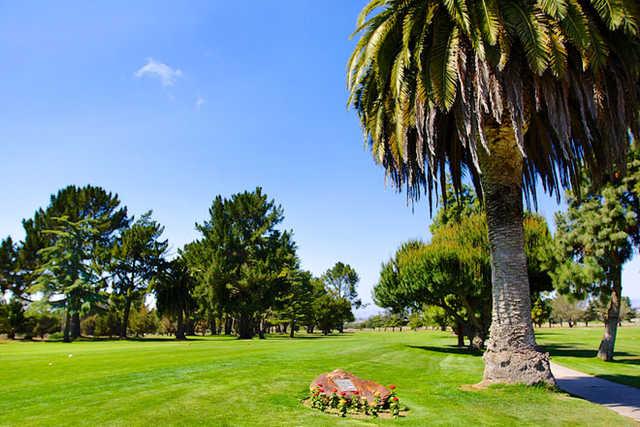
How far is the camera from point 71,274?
51.6 metres

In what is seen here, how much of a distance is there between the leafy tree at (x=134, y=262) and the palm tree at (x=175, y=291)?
5.10ft

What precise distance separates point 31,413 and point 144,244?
53.0 meters

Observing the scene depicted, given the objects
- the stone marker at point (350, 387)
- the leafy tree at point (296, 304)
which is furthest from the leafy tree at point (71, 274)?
the stone marker at point (350, 387)

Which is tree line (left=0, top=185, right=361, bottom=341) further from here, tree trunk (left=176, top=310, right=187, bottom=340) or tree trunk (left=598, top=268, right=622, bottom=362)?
tree trunk (left=598, top=268, right=622, bottom=362)

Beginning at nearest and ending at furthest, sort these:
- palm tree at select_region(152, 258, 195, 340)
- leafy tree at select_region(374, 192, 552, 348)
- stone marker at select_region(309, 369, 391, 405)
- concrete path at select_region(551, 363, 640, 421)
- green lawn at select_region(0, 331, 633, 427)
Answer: green lawn at select_region(0, 331, 633, 427), stone marker at select_region(309, 369, 391, 405), concrete path at select_region(551, 363, 640, 421), leafy tree at select_region(374, 192, 552, 348), palm tree at select_region(152, 258, 195, 340)

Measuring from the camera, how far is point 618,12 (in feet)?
33.1

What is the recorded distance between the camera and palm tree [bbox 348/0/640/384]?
35.7 ft

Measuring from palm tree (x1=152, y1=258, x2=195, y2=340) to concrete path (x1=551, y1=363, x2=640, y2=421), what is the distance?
51.1 m

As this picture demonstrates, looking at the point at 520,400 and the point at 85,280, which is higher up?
the point at 85,280

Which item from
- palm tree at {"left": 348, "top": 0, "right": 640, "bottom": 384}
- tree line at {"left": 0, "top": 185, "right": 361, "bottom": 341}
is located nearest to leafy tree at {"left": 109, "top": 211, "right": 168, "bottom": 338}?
tree line at {"left": 0, "top": 185, "right": 361, "bottom": 341}

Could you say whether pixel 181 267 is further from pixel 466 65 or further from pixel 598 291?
pixel 466 65

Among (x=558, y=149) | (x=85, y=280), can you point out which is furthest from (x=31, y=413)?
(x=85, y=280)

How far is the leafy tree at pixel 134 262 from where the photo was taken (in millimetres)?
57094

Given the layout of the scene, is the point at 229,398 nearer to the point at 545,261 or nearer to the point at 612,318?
the point at 612,318
